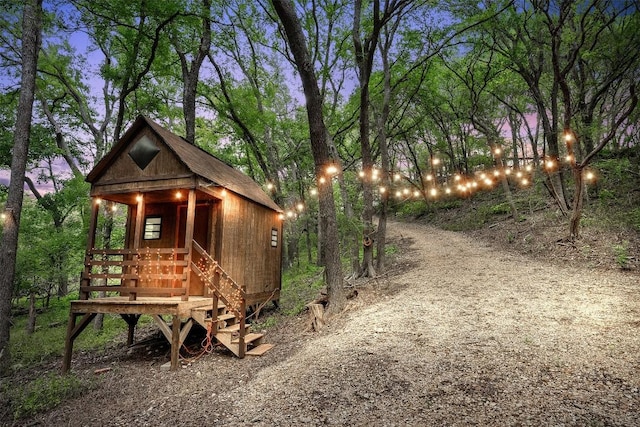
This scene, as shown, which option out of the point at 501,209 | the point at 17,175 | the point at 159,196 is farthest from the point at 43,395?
the point at 501,209

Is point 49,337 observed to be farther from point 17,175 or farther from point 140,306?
point 140,306

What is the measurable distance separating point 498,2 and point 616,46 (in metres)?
4.44

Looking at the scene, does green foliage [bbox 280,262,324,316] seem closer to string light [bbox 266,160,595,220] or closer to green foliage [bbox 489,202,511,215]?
string light [bbox 266,160,595,220]

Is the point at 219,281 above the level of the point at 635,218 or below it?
below

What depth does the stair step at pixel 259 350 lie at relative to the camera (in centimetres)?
764

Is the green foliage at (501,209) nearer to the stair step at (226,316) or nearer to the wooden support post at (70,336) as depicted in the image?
the stair step at (226,316)

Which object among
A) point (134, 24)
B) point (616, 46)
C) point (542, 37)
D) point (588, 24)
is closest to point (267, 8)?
point (134, 24)

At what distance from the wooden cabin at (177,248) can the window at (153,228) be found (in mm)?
35

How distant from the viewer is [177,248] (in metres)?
8.70

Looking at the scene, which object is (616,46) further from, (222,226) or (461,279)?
(222,226)

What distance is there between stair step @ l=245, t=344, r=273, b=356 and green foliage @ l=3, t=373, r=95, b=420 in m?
3.25

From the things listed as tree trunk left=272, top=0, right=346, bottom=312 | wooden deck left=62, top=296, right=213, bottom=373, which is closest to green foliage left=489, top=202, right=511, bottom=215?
tree trunk left=272, top=0, right=346, bottom=312

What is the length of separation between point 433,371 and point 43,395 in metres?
7.22

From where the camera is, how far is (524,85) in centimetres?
1780
